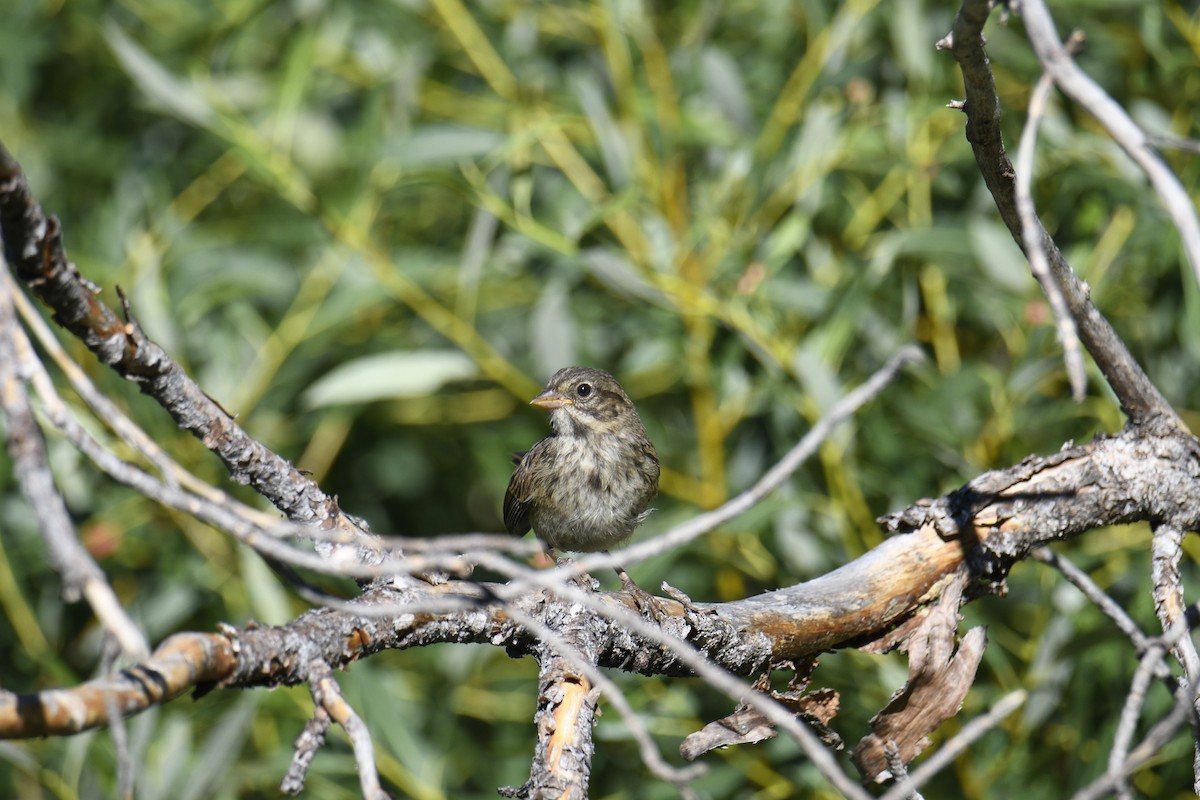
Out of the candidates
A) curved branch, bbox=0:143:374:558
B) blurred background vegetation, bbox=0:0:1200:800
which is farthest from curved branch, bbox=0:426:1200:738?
blurred background vegetation, bbox=0:0:1200:800

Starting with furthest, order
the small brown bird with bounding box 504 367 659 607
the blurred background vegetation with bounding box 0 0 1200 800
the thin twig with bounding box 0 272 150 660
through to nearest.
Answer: the small brown bird with bounding box 504 367 659 607, the blurred background vegetation with bounding box 0 0 1200 800, the thin twig with bounding box 0 272 150 660

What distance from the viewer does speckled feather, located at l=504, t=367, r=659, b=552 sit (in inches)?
180

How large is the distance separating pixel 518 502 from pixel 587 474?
0.28 m

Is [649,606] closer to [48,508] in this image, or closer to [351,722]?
[351,722]

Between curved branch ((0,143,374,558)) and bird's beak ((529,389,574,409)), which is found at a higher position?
bird's beak ((529,389,574,409))

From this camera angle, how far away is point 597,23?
4.61 m

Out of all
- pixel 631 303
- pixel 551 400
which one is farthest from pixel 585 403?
pixel 631 303

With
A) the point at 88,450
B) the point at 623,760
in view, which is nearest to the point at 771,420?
the point at 623,760

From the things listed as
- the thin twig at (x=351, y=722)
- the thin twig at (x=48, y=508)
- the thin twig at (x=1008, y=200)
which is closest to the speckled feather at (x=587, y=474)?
the thin twig at (x=1008, y=200)

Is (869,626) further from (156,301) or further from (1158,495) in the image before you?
(156,301)

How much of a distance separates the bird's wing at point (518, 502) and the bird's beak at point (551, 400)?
30 centimetres

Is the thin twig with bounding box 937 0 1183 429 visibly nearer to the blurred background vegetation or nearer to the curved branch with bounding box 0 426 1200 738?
the curved branch with bounding box 0 426 1200 738

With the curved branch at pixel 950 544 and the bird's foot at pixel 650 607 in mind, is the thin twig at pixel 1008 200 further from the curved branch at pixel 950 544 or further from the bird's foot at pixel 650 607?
the bird's foot at pixel 650 607

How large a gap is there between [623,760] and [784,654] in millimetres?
1943
